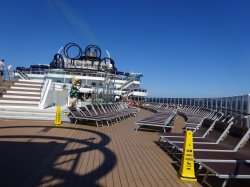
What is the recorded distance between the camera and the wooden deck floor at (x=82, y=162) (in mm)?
4934

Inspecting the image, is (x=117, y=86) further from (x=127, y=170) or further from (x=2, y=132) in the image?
(x=127, y=170)

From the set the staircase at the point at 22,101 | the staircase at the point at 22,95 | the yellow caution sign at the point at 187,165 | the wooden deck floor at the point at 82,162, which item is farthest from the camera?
the staircase at the point at 22,95

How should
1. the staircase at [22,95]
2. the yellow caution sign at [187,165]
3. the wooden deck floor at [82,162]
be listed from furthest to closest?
the staircase at [22,95] < the yellow caution sign at [187,165] < the wooden deck floor at [82,162]

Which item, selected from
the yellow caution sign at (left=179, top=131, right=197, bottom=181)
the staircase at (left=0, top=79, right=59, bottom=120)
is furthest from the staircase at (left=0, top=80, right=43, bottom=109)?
the yellow caution sign at (left=179, top=131, right=197, bottom=181)

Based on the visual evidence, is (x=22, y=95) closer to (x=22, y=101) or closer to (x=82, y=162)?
(x=22, y=101)

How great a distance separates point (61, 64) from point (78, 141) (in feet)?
114

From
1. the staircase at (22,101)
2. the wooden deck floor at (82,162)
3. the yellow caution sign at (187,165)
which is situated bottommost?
the wooden deck floor at (82,162)

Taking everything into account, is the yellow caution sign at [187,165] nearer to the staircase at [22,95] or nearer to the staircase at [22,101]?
the staircase at [22,101]

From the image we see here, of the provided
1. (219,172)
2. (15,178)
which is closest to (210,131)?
(219,172)

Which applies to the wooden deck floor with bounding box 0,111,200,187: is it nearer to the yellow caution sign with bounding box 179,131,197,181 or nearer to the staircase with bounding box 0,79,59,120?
the yellow caution sign with bounding box 179,131,197,181

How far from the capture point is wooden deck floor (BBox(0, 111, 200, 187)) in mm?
4934

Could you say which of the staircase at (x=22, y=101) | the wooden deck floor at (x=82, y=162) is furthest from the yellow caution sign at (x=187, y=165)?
the staircase at (x=22, y=101)

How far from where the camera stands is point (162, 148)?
26.7ft

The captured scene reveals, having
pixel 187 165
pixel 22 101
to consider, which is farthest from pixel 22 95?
pixel 187 165
